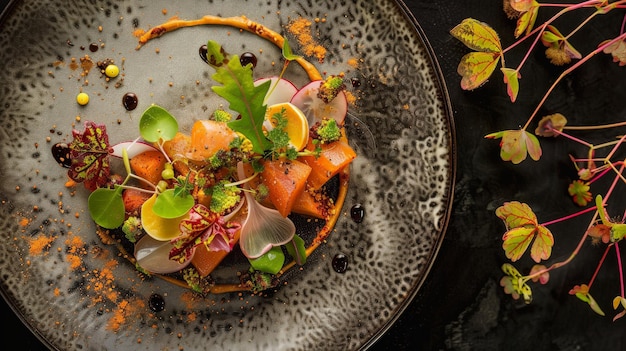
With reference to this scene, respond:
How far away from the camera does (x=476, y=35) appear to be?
6.03 ft

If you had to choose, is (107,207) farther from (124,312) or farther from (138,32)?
(138,32)

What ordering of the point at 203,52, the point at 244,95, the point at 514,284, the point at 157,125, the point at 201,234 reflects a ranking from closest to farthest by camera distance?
the point at 244,95 → the point at 201,234 → the point at 157,125 → the point at 203,52 → the point at 514,284

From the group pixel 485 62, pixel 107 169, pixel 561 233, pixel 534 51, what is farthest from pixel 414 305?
pixel 107 169

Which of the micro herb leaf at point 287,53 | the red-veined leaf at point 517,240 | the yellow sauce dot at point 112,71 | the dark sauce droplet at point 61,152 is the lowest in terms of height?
the red-veined leaf at point 517,240

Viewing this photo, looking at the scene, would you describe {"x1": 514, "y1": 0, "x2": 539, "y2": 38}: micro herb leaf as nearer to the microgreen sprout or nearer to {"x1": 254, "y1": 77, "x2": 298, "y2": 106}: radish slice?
the microgreen sprout

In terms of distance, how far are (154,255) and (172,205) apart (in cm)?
25

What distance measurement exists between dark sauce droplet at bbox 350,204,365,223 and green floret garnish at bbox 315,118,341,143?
324mm

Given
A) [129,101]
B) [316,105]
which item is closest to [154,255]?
[129,101]

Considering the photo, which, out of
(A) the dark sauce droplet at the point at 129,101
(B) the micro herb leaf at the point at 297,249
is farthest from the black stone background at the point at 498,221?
(A) the dark sauce droplet at the point at 129,101

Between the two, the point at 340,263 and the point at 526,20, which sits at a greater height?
the point at 526,20

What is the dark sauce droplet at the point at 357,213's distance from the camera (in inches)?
77.5

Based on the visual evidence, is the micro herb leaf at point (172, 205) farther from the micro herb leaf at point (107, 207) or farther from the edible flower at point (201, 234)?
the micro herb leaf at point (107, 207)

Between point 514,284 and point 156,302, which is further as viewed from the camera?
point 514,284

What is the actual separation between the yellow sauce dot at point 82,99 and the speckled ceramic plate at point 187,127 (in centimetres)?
2
